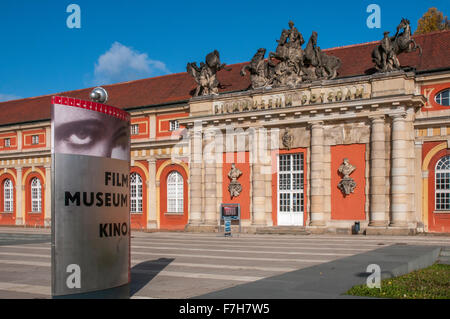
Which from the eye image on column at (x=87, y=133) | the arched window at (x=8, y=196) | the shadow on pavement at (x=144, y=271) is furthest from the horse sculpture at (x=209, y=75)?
the eye image on column at (x=87, y=133)

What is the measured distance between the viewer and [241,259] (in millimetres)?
17062

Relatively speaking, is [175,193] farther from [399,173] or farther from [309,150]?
[399,173]

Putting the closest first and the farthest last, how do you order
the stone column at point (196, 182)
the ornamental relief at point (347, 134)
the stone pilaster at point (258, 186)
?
the ornamental relief at point (347, 134), the stone pilaster at point (258, 186), the stone column at point (196, 182)

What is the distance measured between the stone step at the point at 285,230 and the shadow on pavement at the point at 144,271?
48.4ft

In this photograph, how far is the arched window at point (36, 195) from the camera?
45938 millimetres

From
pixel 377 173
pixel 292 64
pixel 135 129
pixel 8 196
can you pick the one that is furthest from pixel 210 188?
pixel 8 196

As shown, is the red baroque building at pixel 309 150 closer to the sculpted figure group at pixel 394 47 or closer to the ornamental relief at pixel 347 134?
the ornamental relief at pixel 347 134

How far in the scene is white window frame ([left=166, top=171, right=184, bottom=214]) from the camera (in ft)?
126

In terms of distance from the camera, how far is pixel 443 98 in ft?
96.0

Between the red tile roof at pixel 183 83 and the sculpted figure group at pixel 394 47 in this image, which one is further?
the red tile roof at pixel 183 83

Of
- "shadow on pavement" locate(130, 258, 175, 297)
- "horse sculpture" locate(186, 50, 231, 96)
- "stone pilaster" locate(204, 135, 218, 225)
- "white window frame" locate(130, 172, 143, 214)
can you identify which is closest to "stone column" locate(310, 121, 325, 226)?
"stone pilaster" locate(204, 135, 218, 225)

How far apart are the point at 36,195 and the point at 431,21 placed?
128ft

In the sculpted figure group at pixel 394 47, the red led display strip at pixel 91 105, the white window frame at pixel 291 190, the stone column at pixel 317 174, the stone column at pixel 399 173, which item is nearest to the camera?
the red led display strip at pixel 91 105
